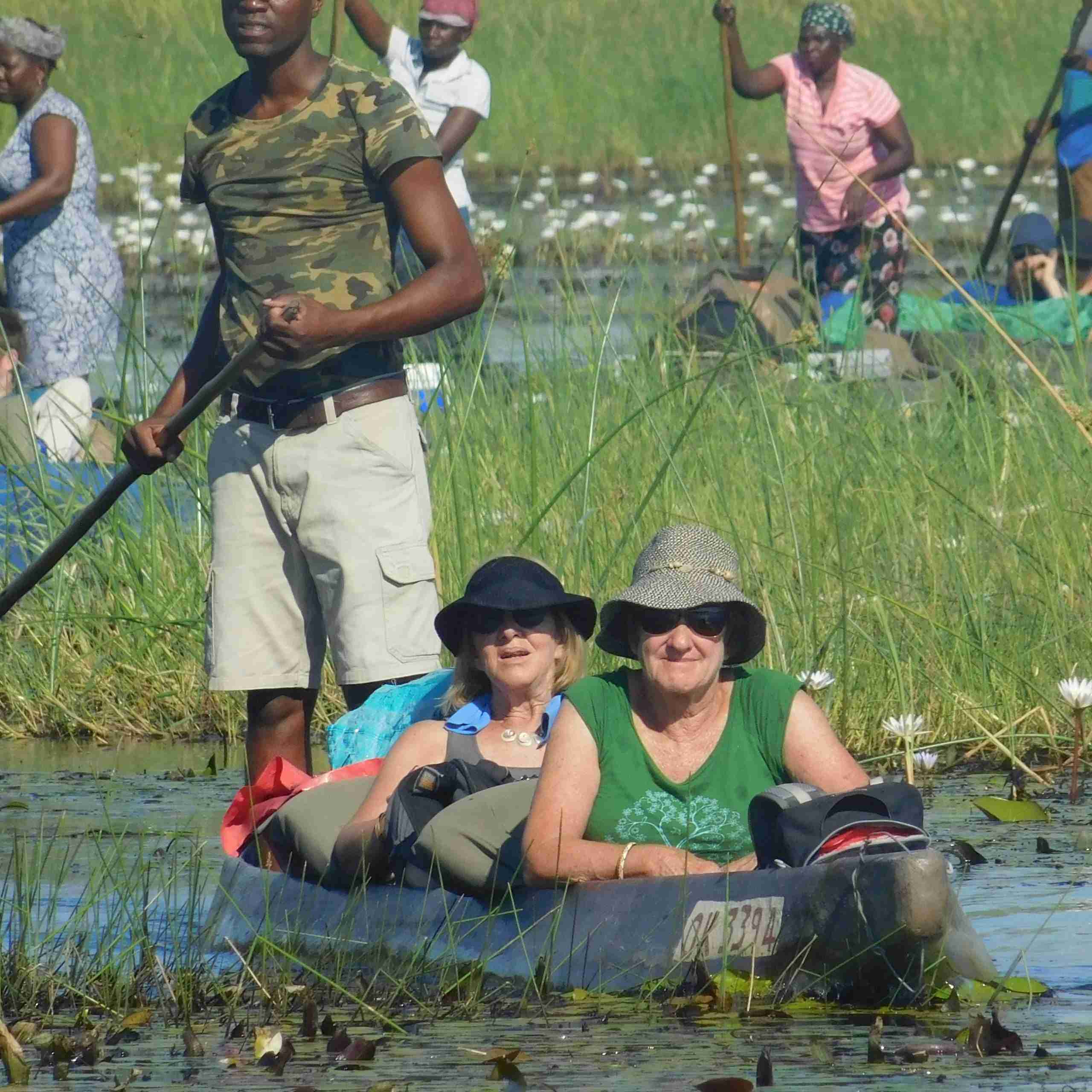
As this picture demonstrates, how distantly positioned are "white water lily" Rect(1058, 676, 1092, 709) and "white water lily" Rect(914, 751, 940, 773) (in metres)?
0.42

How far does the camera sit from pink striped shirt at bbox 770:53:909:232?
13.5 m

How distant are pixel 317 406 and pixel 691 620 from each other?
1237 millimetres

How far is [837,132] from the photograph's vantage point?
13.6 meters

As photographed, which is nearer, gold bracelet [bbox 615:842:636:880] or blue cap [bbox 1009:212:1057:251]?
gold bracelet [bbox 615:842:636:880]

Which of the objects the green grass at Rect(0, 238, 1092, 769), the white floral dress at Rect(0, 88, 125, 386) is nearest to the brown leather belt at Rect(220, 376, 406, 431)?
the green grass at Rect(0, 238, 1092, 769)

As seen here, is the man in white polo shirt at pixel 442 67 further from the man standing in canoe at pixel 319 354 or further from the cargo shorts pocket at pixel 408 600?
the cargo shorts pocket at pixel 408 600

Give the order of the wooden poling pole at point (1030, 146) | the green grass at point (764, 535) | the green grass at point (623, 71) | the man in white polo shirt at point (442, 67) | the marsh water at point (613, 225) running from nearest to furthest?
the green grass at point (764, 535), the man in white polo shirt at point (442, 67), the wooden poling pole at point (1030, 146), the marsh water at point (613, 225), the green grass at point (623, 71)

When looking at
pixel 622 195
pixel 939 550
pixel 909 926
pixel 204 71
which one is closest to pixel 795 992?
pixel 909 926

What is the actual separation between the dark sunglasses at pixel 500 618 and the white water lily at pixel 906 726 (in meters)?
1.31

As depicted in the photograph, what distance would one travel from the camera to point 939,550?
27.8ft

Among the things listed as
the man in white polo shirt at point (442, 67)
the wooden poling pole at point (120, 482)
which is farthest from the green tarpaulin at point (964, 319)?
the wooden poling pole at point (120, 482)

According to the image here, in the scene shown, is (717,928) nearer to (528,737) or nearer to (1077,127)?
(528,737)

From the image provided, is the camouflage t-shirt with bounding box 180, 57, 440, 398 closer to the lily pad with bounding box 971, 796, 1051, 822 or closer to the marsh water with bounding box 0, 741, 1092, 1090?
the marsh water with bounding box 0, 741, 1092, 1090

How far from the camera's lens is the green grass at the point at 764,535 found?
26.4 ft
